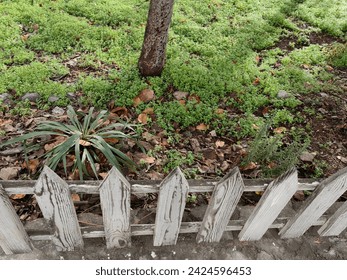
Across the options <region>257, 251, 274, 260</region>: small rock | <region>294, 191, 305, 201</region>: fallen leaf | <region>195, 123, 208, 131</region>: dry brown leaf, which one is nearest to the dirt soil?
<region>257, 251, 274, 260</region>: small rock

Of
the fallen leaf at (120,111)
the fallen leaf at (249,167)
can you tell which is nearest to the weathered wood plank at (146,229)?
the fallen leaf at (249,167)

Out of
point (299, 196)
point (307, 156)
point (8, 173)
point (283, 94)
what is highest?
point (283, 94)

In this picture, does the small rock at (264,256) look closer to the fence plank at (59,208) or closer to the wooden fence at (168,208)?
the wooden fence at (168,208)

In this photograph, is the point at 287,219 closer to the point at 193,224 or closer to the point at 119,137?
the point at 193,224

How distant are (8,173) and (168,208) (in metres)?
1.48

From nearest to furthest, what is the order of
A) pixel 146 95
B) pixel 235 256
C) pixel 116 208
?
pixel 116 208 < pixel 235 256 < pixel 146 95

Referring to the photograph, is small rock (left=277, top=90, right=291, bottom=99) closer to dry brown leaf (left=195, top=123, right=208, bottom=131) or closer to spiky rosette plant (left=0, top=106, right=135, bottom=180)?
dry brown leaf (left=195, top=123, right=208, bottom=131)

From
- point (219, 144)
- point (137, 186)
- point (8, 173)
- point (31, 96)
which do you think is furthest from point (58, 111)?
point (137, 186)

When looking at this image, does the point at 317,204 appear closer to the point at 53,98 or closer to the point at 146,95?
the point at 146,95

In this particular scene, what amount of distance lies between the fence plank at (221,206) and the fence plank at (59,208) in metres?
0.82

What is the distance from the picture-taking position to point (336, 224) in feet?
7.75

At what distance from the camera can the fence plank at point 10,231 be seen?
1.69 m

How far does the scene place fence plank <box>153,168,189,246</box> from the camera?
5.56ft

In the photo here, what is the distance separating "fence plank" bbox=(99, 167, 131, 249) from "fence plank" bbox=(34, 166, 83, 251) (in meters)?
0.19
